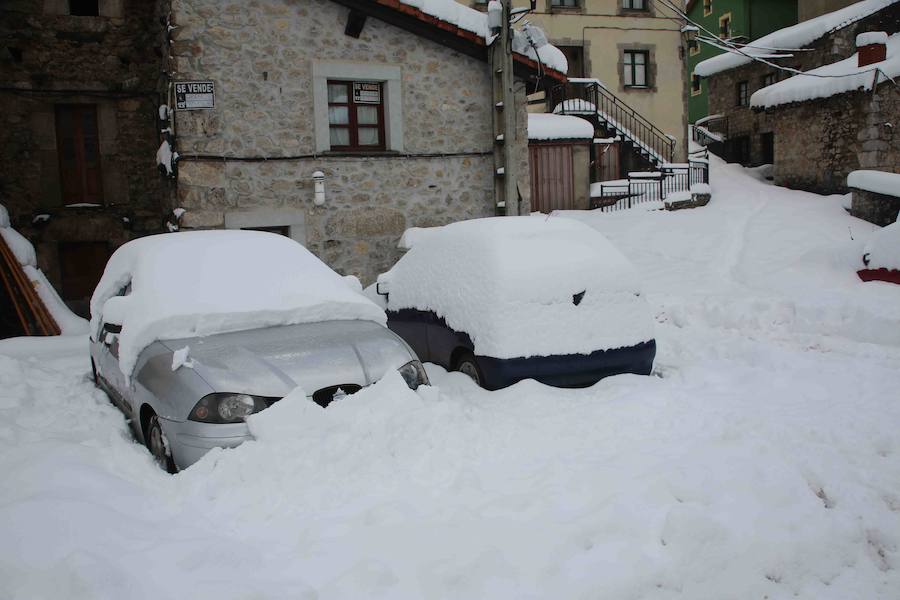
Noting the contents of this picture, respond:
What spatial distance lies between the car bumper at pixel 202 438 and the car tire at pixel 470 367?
86.8 inches

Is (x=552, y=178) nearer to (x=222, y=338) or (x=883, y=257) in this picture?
(x=883, y=257)

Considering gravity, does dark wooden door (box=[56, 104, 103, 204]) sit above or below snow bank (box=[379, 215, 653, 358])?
above

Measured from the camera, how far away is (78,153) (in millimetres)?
12594

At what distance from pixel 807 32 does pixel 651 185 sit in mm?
8882

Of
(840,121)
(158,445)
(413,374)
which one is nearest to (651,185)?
(840,121)

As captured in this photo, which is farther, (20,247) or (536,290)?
(20,247)

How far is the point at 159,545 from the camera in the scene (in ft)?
10.1

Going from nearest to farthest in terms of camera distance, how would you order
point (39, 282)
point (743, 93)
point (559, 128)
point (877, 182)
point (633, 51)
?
point (39, 282), point (877, 182), point (559, 128), point (633, 51), point (743, 93)

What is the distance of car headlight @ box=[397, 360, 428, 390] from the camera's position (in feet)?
15.5

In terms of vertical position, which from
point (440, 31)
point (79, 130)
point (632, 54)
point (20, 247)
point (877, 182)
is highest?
point (632, 54)

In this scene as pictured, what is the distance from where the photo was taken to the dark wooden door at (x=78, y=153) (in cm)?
1250

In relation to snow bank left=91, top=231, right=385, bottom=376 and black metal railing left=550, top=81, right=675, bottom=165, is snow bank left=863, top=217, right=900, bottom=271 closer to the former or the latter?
snow bank left=91, top=231, right=385, bottom=376

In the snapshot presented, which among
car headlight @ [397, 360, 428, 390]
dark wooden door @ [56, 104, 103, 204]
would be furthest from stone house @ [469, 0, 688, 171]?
car headlight @ [397, 360, 428, 390]

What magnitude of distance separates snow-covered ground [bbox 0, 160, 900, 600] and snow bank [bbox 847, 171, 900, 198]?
30.7 ft
